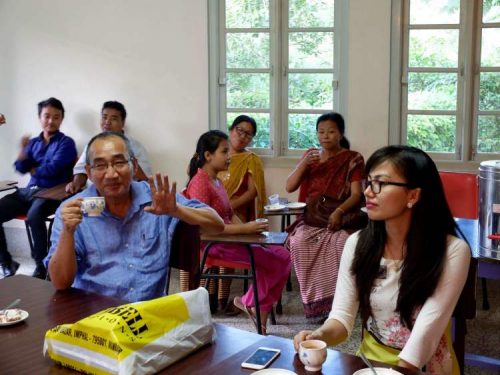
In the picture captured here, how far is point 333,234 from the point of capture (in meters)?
3.53

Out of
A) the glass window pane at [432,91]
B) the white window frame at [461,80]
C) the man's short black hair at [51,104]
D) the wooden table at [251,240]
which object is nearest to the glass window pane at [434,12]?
the white window frame at [461,80]

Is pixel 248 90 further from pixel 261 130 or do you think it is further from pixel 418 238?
pixel 418 238

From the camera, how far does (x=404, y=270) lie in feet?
5.44

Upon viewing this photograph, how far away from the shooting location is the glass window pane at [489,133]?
4.05 m

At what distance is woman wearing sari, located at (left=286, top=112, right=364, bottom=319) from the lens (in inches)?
135

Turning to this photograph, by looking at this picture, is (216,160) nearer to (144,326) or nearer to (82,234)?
(82,234)

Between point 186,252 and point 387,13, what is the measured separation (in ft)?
8.85

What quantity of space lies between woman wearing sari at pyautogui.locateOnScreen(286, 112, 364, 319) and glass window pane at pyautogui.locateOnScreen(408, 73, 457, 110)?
66 centimetres

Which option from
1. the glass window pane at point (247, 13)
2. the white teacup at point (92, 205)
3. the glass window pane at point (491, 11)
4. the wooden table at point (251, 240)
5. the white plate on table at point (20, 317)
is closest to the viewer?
the white plate on table at point (20, 317)

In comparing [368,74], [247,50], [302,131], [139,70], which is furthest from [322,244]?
[139,70]

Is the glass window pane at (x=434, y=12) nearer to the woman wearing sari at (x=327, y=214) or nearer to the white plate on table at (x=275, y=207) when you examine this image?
the woman wearing sari at (x=327, y=214)

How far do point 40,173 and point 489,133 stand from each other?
3.13 metres

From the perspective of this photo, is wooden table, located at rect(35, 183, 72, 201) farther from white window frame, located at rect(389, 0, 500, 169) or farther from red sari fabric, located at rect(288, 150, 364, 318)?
white window frame, located at rect(389, 0, 500, 169)

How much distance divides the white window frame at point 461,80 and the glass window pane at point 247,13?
2.98ft
